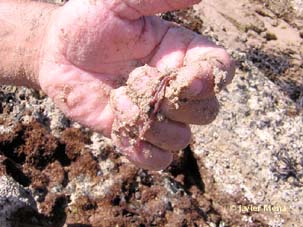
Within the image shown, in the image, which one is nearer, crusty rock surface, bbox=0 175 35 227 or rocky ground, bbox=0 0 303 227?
crusty rock surface, bbox=0 175 35 227

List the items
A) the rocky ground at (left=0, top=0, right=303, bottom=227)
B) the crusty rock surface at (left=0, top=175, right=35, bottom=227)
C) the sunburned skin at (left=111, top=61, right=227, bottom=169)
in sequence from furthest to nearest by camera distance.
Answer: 1. the rocky ground at (left=0, top=0, right=303, bottom=227)
2. the crusty rock surface at (left=0, top=175, right=35, bottom=227)
3. the sunburned skin at (left=111, top=61, right=227, bottom=169)

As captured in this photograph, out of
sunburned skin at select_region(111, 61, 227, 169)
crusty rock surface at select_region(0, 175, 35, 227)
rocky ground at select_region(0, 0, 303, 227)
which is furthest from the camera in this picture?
rocky ground at select_region(0, 0, 303, 227)

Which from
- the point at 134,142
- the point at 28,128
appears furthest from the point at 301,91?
the point at 134,142

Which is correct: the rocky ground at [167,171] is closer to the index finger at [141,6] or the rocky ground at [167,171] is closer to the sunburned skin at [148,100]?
the sunburned skin at [148,100]

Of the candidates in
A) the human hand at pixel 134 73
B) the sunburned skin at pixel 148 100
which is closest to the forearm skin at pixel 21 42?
the human hand at pixel 134 73

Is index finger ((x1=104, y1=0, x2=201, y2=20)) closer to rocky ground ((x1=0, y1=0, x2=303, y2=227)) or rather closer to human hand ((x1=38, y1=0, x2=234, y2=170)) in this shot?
human hand ((x1=38, y1=0, x2=234, y2=170))

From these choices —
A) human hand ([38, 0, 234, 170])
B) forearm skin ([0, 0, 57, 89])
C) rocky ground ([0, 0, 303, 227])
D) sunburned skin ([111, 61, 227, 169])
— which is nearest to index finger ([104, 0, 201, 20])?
human hand ([38, 0, 234, 170])

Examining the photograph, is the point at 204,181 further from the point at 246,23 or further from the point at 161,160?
the point at 246,23

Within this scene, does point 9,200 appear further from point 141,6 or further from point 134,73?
point 141,6
